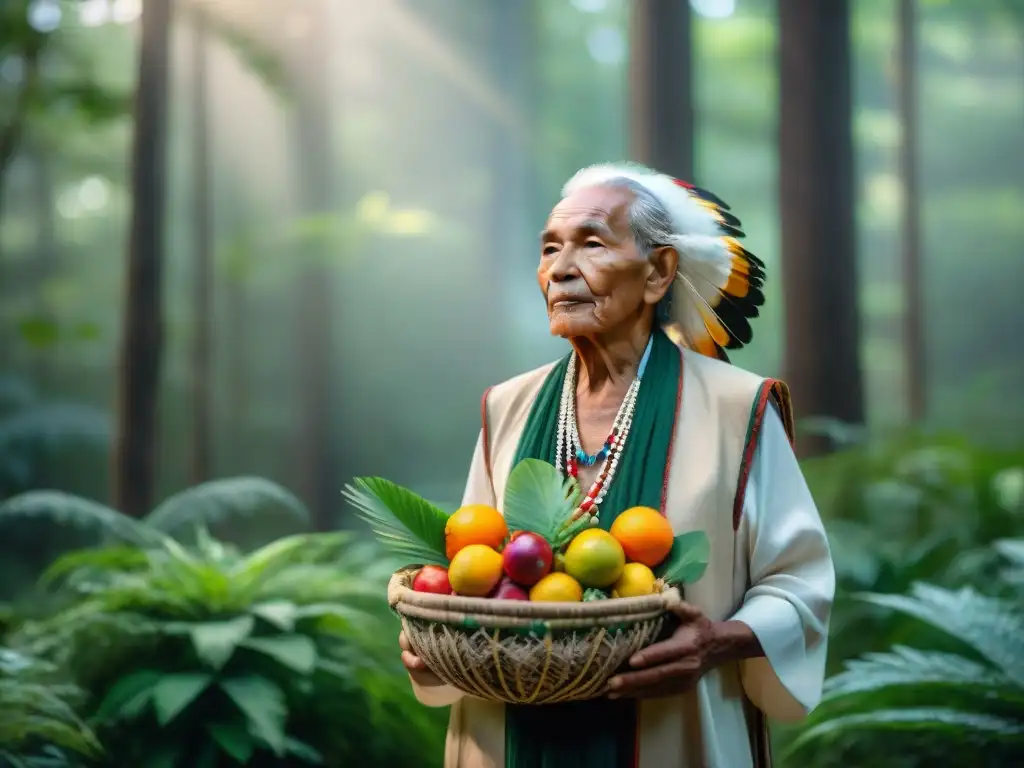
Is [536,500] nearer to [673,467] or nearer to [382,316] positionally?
[673,467]

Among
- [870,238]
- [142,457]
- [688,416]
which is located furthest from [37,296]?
[688,416]

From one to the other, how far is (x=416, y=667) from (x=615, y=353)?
72 cm

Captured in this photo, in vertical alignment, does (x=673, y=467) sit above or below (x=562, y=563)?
above

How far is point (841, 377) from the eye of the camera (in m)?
6.02

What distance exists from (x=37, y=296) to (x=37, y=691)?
10.2 metres

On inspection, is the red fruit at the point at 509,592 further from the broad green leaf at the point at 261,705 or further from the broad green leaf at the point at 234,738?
the broad green leaf at the point at 234,738

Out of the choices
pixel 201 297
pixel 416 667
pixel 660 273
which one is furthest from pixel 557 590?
pixel 201 297

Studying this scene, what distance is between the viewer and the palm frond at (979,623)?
3.61m

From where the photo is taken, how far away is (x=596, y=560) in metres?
1.64

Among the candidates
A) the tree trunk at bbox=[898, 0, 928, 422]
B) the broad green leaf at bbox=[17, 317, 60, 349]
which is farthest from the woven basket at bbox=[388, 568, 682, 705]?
the tree trunk at bbox=[898, 0, 928, 422]

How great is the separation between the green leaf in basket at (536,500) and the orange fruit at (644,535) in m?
0.10

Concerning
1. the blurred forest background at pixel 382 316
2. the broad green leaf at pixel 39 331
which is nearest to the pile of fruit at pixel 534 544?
the blurred forest background at pixel 382 316

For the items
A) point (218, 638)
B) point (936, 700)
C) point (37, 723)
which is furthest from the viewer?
point (936, 700)

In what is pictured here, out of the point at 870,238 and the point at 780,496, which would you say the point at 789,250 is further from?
the point at 870,238
